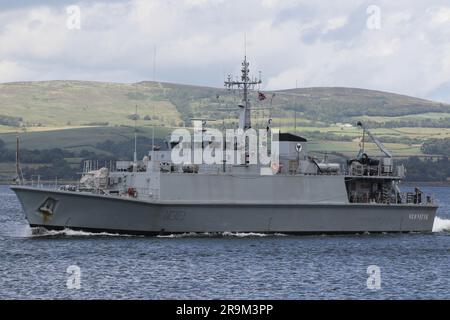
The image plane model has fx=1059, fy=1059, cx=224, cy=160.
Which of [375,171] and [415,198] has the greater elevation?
[375,171]

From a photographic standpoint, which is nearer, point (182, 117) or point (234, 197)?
point (234, 197)

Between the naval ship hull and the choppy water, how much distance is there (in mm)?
523

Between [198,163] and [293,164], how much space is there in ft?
13.6

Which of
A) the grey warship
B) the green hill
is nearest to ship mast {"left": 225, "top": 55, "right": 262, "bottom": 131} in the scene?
the grey warship

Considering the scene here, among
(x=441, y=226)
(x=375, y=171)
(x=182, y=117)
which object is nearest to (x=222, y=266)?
(x=375, y=171)

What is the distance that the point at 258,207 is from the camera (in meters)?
42.4

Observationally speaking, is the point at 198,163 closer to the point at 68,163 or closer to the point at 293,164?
the point at 293,164

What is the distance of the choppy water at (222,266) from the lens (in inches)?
1159

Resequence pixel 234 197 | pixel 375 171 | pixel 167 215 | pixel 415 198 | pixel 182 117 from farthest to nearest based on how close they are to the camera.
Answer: pixel 182 117, pixel 415 198, pixel 375 171, pixel 234 197, pixel 167 215

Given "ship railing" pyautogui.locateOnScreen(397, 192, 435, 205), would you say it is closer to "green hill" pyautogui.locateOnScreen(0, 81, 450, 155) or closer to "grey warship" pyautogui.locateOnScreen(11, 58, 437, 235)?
"grey warship" pyautogui.locateOnScreen(11, 58, 437, 235)

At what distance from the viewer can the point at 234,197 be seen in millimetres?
42156

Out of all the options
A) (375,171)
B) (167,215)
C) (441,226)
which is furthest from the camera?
(441,226)

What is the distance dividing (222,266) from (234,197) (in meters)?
8.25

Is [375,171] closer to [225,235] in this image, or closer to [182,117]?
[225,235]
